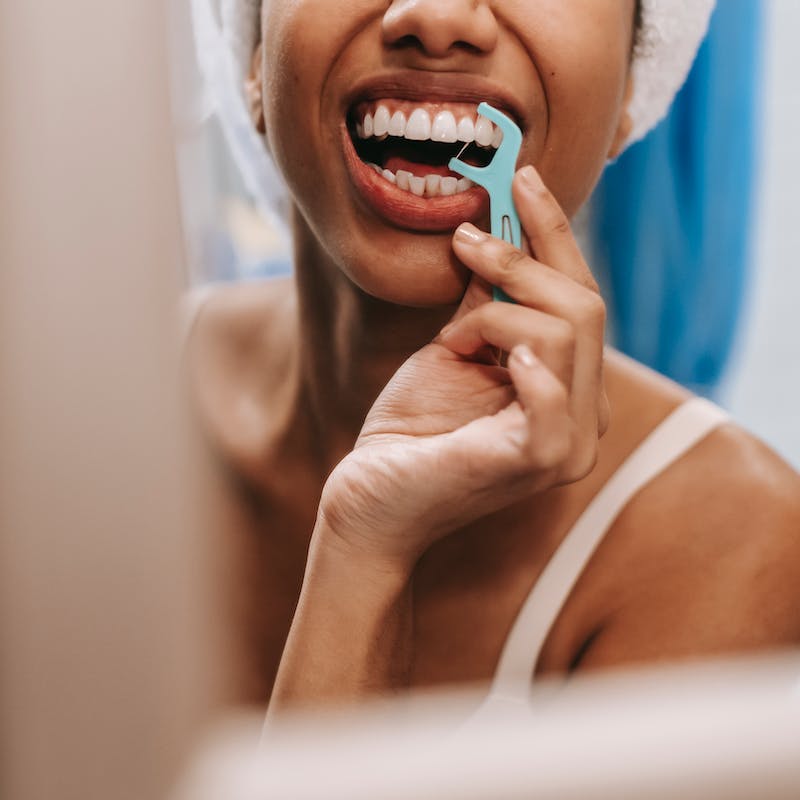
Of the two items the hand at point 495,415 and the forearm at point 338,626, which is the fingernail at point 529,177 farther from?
the forearm at point 338,626

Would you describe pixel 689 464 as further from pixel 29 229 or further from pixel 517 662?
pixel 29 229

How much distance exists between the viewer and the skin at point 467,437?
62 centimetres

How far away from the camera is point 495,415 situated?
0.63 meters

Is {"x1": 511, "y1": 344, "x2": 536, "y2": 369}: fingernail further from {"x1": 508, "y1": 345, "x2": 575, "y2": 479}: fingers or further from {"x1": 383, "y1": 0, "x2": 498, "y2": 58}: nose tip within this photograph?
{"x1": 383, "y1": 0, "x2": 498, "y2": 58}: nose tip

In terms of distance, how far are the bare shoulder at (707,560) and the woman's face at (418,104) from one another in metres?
0.30

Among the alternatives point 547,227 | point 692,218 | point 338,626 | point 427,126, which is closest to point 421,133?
point 427,126

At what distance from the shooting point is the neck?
890 mm

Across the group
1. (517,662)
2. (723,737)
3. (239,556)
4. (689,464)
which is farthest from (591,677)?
(723,737)

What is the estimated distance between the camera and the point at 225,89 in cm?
99

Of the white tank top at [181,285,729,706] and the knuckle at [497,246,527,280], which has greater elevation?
the knuckle at [497,246,527,280]

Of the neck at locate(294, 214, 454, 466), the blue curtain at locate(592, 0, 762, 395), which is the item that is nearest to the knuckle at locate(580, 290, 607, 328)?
the neck at locate(294, 214, 454, 466)

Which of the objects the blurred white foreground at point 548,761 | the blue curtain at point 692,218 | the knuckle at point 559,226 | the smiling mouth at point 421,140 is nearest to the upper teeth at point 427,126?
the smiling mouth at point 421,140

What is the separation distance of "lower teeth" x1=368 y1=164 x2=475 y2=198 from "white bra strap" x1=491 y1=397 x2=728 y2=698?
0.32 meters

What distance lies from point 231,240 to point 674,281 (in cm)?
70
